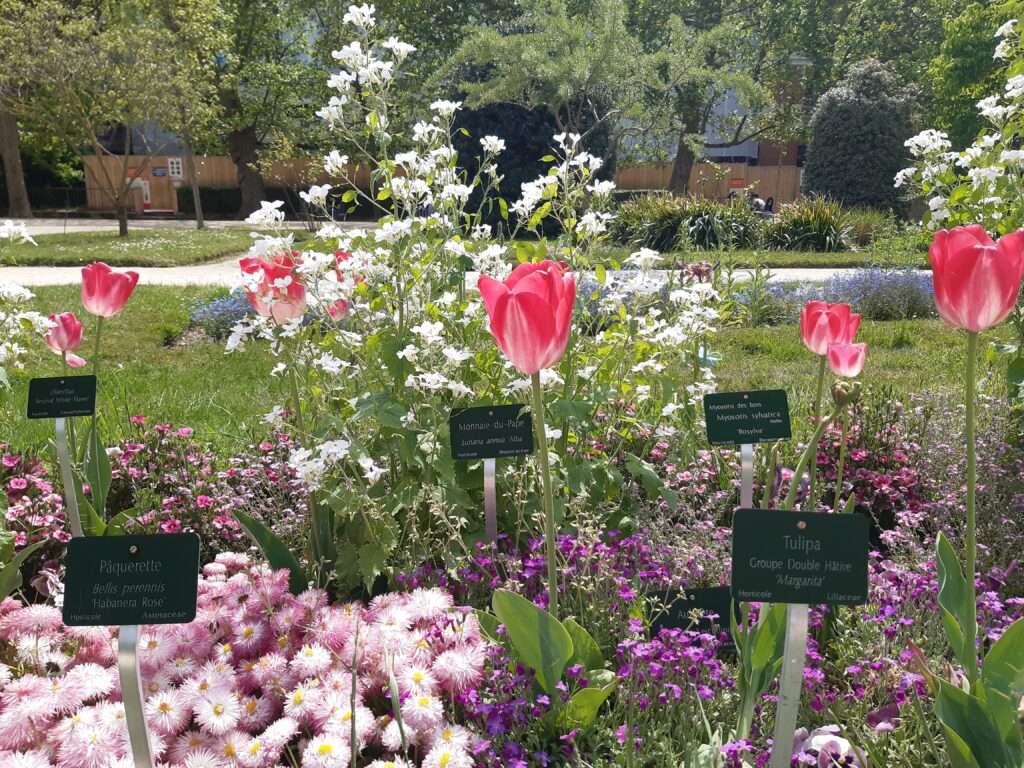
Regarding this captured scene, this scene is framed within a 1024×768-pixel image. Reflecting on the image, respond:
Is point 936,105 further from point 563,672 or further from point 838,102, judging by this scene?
point 563,672

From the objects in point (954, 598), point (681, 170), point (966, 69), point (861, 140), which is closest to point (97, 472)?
point (954, 598)

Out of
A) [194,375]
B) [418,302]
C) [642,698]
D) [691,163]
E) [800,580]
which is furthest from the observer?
[691,163]

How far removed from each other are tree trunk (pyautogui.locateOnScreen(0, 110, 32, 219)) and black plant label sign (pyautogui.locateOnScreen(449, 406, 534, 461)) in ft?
75.5

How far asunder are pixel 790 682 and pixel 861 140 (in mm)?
17622

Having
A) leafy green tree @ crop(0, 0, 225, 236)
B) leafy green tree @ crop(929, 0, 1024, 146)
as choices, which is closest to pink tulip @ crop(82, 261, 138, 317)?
leafy green tree @ crop(0, 0, 225, 236)

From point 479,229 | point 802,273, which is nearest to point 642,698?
point 479,229

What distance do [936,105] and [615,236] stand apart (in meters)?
13.7

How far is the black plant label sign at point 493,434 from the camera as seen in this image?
2.02 metres

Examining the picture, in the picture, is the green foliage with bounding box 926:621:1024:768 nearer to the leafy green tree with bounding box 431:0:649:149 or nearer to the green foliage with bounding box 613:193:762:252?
the green foliage with bounding box 613:193:762:252

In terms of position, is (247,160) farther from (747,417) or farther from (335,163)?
(747,417)

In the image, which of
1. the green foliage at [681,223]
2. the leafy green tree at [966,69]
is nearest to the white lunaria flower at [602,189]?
the green foliage at [681,223]

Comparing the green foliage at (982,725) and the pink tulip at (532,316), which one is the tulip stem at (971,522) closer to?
the green foliage at (982,725)

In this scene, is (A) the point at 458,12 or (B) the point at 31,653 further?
(A) the point at 458,12

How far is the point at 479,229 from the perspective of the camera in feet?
9.29
